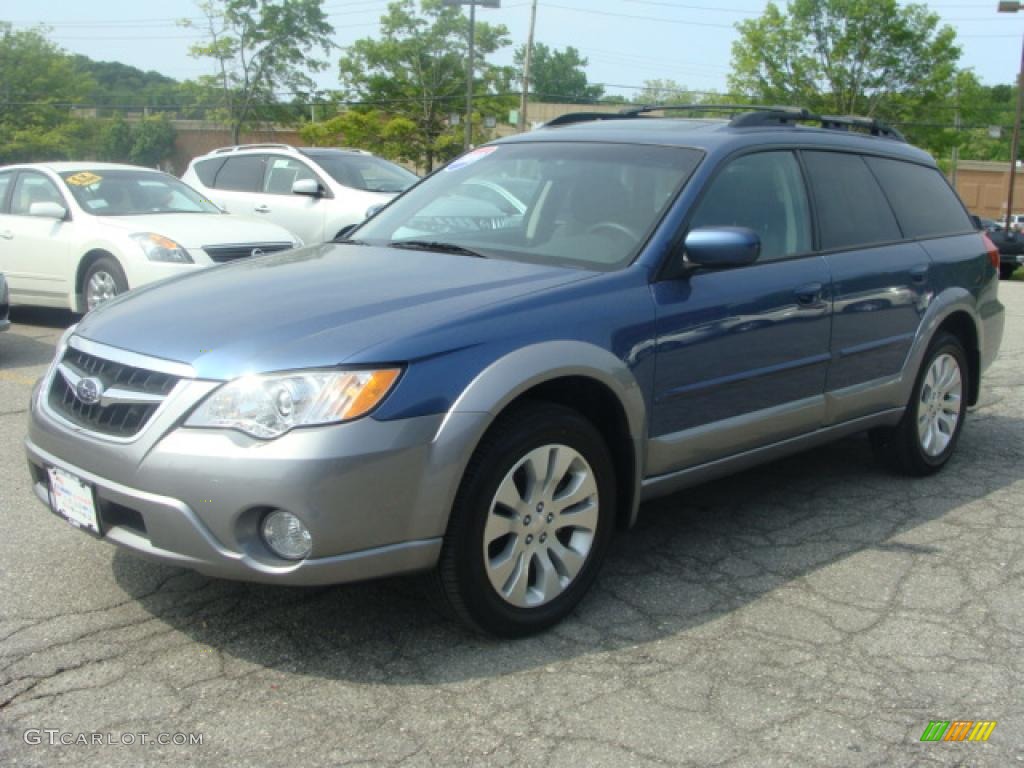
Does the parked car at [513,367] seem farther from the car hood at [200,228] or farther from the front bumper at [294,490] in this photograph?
the car hood at [200,228]

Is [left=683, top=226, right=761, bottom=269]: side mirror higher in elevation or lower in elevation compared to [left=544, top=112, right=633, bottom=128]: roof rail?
lower

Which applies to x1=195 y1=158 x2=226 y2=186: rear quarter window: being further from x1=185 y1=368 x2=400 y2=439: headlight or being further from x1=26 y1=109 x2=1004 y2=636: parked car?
x1=185 y1=368 x2=400 y2=439: headlight

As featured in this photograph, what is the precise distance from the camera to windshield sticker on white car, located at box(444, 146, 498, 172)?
4.81 meters

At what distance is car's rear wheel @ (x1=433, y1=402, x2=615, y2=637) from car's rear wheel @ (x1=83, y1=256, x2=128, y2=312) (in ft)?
20.7

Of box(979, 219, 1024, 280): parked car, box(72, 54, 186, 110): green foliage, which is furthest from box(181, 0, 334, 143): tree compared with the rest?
box(979, 219, 1024, 280): parked car

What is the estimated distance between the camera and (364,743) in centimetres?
280

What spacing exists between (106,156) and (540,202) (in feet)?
238

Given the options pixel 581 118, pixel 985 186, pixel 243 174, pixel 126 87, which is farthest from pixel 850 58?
pixel 126 87

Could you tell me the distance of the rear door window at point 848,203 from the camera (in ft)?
15.4

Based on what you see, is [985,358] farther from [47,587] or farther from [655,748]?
[47,587]

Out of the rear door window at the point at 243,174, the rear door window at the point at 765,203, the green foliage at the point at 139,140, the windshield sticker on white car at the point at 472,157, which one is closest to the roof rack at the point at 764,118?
the rear door window at the point at 765,203

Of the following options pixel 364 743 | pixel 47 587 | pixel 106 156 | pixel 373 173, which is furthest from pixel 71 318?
pixel 106 156

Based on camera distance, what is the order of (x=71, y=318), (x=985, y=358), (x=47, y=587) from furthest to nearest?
(x=71, y=318), (x=985, y=358), (x=47, y=587)

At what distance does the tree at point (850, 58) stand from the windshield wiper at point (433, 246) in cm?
4197
